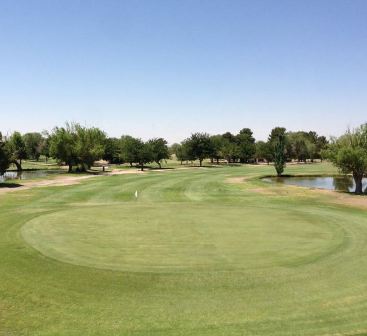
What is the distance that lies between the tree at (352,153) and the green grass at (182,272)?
17166 millimetres

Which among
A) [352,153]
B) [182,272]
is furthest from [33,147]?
[182,272]

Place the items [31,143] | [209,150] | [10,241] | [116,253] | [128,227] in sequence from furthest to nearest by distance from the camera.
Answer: [31,143] < [209,150] < [128,227] < [10,241] < [116,253]

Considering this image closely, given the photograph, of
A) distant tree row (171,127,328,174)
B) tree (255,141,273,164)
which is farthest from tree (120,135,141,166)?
tree (255,141,273,164)

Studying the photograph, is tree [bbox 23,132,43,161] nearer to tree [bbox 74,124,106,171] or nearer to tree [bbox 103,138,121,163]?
tree [bbox 103,138,121,163]

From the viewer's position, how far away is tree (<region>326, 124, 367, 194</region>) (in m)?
49.4

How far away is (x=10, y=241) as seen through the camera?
76.4 ft

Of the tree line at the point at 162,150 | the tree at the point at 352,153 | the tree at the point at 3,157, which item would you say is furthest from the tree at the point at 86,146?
the tree at the point at 352,153

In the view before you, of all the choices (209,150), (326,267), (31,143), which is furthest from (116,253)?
(31,143)

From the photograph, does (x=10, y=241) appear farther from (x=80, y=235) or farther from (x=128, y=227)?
(x=128, y=227)

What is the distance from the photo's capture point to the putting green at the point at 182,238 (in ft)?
64.4

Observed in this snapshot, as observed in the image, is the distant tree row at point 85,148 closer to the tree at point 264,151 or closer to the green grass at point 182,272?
the tree at point 264,151

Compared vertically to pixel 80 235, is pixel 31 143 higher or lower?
higher

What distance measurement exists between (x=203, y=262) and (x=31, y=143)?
14837 cm

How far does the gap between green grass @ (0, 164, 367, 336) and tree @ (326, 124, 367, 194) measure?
56.3ft
